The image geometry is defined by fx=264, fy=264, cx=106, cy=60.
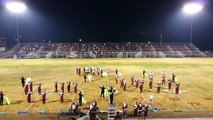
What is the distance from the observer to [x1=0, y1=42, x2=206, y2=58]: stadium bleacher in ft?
221

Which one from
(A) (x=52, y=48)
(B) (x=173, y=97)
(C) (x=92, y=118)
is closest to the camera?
(C) (x=92, y=118)

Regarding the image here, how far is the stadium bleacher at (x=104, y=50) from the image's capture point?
221 ft

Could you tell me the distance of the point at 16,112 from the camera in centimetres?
1914

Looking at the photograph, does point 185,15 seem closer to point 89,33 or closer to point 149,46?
point 149,46

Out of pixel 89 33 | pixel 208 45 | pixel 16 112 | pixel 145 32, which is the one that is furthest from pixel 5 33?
pixel 16 112

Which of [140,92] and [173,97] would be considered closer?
[173,97]

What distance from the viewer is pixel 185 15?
86562 millimetres

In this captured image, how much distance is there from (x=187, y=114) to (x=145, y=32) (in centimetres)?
6728

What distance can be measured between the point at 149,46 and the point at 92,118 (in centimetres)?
6237

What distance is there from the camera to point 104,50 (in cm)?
7150

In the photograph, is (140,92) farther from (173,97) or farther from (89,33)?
(89,33)

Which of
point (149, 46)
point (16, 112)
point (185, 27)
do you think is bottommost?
point (16, 112)

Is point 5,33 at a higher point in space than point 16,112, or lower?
higher

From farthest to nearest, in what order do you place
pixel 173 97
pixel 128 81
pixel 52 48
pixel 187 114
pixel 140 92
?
1. pixel 52 48
2. pixel 128 81
3. pixel 140 92
4. pixel 173 97
5. pixel 187 114
